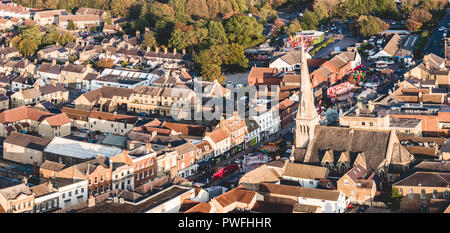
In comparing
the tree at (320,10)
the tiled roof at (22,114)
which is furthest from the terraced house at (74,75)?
the tree at (320,10)

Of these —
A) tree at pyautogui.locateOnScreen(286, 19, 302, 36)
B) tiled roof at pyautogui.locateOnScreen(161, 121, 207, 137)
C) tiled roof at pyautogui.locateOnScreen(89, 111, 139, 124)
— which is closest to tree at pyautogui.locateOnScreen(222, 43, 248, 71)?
tree at pyautogui.locateOnScreen(286, 19, 302, 36)

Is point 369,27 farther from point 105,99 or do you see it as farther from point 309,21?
point 105,99

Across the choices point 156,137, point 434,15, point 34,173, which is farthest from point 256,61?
point 34,173

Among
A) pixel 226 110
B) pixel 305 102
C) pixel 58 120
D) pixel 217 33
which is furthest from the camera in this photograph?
pixel 217 33

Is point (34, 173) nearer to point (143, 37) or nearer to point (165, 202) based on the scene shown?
point (165, 202)

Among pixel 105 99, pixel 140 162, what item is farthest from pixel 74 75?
pixel 140 162

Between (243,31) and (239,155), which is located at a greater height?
(243,31)
